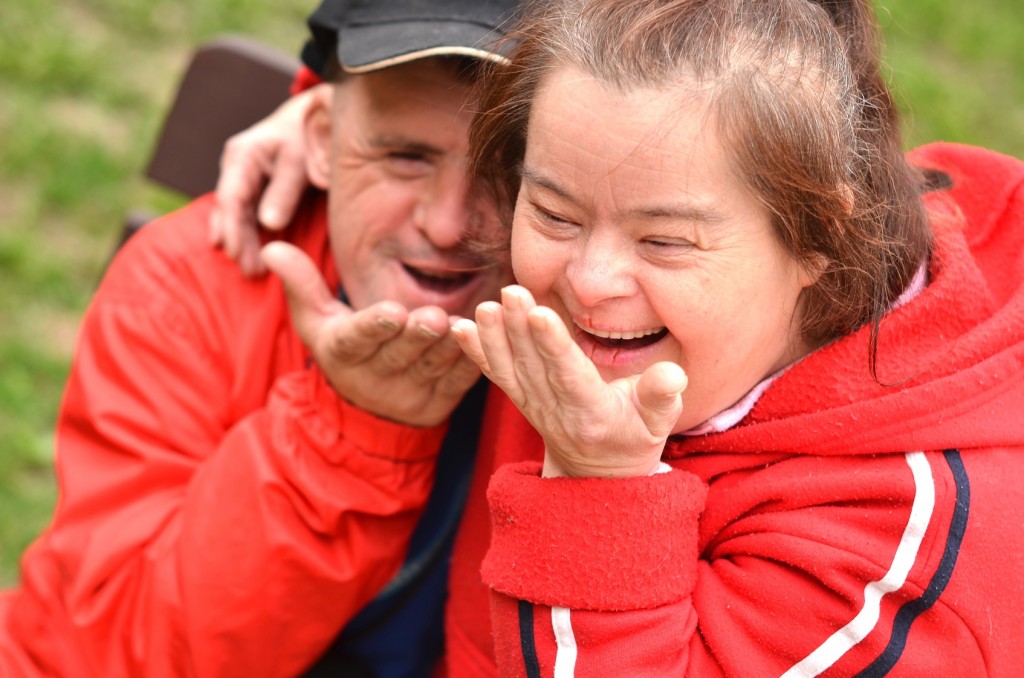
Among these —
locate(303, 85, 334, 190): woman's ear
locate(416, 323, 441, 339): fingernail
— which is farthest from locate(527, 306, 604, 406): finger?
locate(303, 85, 334, 190): woman's ear

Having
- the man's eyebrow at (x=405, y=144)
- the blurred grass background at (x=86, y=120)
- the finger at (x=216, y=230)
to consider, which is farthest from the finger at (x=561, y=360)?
the blurred grass background at (x=86, y=120)

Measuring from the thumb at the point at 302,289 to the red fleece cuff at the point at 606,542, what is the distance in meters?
0.82

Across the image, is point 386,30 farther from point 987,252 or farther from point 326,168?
point 987,252

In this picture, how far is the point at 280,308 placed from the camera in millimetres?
2654

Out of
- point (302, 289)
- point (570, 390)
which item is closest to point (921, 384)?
point (570, 390)

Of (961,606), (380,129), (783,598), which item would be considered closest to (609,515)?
(783,598)

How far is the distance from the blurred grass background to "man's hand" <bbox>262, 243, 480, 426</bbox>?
1850 millimetres

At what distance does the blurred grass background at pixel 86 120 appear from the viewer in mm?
4078

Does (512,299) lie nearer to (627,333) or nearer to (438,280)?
(627,333)

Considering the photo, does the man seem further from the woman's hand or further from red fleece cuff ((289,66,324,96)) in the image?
the woman's hand

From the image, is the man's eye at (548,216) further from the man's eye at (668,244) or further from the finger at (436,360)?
the finger at (436,360)

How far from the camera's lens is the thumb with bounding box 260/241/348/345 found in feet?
7.97

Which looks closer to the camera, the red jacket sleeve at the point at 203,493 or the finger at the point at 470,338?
the finger at the point at 470,338

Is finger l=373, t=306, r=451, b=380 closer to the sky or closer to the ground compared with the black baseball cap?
closer to the ground
